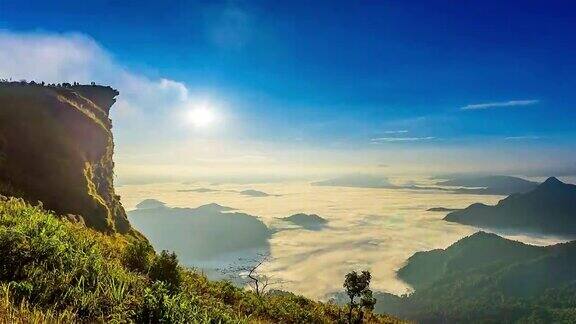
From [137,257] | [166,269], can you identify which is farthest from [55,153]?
[166,269]

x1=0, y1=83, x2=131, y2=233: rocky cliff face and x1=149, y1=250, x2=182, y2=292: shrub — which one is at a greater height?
x1=0, y1=83, x2=131, y2=233: rocky cliff face

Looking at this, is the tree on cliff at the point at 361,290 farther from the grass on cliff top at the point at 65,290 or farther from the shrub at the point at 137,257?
the grass on cliff top at the point at 65,290

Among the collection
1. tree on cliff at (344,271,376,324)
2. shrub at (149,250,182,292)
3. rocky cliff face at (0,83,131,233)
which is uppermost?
rocky cliff face at (0,83,131,233)

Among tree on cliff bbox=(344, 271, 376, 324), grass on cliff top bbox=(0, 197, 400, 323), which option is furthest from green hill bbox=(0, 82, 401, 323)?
tree on cliff bbox=(344, 271, 376, 324)

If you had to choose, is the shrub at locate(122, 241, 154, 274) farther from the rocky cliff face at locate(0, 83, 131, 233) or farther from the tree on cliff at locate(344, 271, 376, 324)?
the tree on cliff at locate(344, 271, 376, 324)

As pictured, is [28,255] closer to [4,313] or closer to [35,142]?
[4,313]

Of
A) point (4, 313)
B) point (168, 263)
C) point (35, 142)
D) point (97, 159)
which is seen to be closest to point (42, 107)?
point (35, 142)

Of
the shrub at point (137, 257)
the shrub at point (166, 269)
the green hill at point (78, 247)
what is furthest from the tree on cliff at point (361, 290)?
the shrub at point (137, 257)

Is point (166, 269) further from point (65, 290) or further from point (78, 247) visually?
point (65, 290)

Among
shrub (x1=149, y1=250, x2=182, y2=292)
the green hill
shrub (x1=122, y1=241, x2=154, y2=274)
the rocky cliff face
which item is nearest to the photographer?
the green hill
